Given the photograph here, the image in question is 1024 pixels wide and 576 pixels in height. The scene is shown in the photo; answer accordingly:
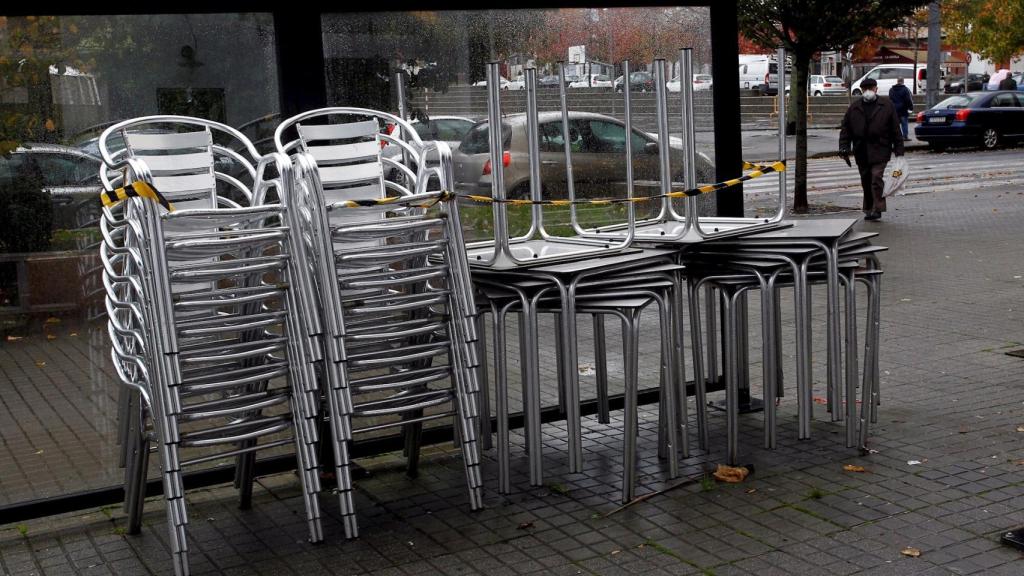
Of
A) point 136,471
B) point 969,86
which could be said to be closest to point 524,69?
point 136,471

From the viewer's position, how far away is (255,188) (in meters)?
5.31

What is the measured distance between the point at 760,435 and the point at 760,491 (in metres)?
0.97

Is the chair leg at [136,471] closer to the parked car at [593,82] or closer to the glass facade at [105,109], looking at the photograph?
the glass facade at [105,109]

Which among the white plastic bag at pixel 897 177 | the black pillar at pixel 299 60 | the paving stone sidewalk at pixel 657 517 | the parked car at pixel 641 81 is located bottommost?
the paving stone sidewalk at pixel 657 517

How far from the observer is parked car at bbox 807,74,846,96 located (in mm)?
47312

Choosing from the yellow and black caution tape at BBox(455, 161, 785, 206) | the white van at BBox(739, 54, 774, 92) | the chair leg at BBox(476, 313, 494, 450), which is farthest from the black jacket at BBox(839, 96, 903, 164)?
the white van at BBox(739, 54, 774, 92)

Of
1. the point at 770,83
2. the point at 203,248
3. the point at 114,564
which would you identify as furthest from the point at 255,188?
the point at 770,83

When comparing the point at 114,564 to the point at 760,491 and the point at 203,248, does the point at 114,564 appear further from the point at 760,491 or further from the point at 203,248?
the point at 760,491

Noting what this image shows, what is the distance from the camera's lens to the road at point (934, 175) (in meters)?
21.2

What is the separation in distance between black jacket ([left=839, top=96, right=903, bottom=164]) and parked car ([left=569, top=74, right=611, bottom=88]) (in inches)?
397

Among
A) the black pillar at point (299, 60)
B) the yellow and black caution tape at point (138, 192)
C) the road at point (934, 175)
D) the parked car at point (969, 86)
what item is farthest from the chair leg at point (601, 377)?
the parked car at point (969, 86)

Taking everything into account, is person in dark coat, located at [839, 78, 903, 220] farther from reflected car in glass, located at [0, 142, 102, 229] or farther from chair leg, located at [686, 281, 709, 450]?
reflected car in glass, located at [0, 142, 102, 229]

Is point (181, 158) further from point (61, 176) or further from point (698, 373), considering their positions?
point (698, 373)

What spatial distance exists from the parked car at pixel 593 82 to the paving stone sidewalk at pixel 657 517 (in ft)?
6.04
